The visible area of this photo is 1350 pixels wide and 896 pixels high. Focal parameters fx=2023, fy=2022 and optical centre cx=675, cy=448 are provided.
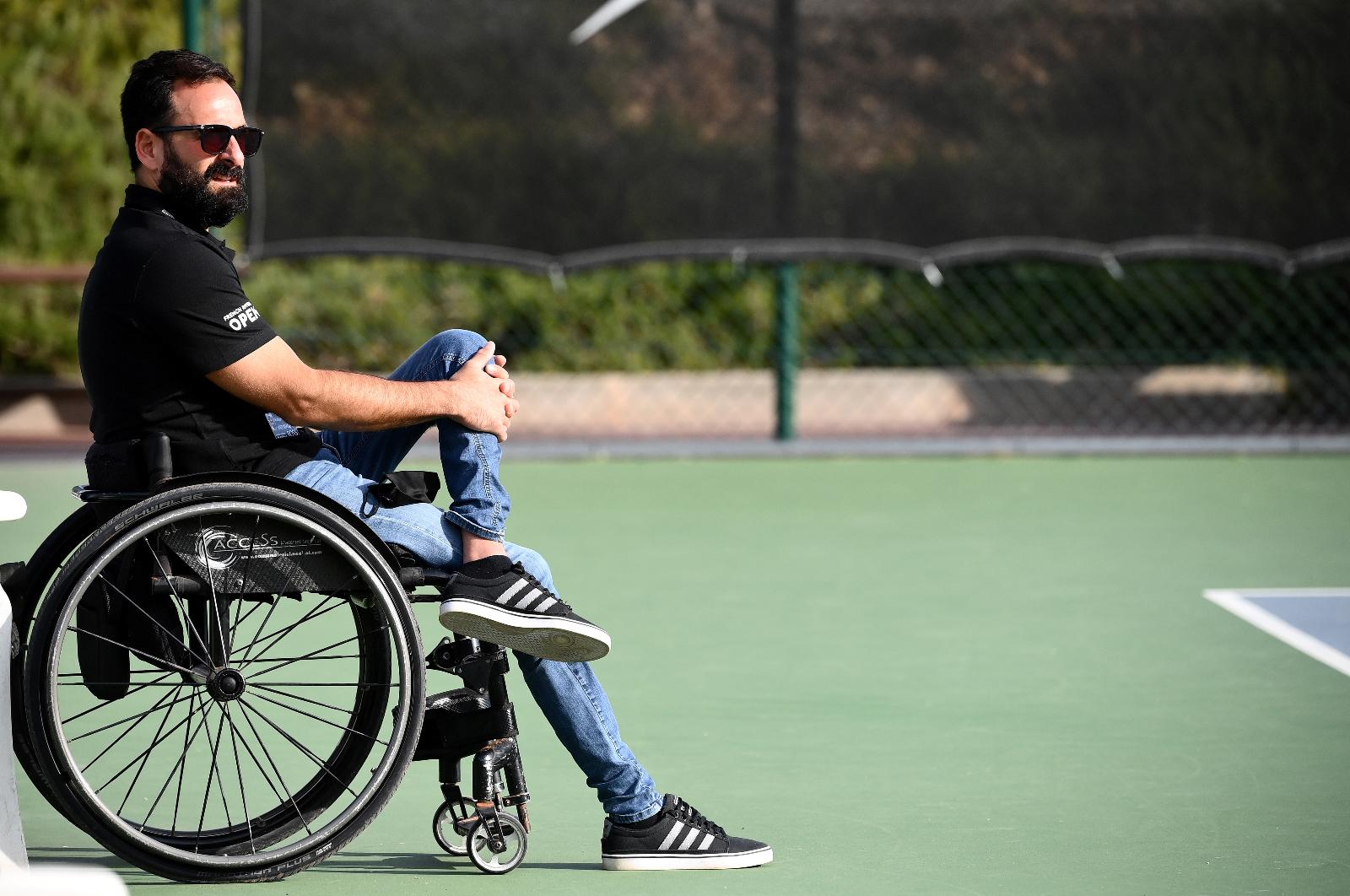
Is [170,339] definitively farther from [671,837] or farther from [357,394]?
[671,837]

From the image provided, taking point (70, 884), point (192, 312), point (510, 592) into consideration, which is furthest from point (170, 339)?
point (70, 884)

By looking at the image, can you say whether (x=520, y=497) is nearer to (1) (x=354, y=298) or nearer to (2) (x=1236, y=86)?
(1) (x=354, y=298)

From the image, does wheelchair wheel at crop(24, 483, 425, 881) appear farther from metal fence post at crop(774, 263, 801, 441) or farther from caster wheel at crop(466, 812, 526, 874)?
metal fence post at crop(774, 263, 801, 441)

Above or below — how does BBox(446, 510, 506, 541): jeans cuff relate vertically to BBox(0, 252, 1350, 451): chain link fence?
below

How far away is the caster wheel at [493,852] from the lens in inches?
141

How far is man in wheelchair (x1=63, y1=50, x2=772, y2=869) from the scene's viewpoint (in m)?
3.46

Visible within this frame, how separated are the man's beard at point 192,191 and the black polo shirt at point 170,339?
0.03 meters

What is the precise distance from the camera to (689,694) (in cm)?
509

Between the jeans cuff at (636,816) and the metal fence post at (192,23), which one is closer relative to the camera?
the jeans cuff at (636,816)

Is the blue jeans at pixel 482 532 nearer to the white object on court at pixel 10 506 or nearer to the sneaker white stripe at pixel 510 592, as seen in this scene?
the sneaker white stripe at pixel 510 592

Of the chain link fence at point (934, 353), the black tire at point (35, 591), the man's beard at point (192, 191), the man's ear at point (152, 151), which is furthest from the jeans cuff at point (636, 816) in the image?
the chain link fence at point (934, 353)

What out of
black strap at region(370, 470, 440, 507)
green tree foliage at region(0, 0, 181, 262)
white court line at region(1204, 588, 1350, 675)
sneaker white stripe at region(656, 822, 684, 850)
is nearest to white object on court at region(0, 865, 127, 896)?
black strap at region(370, 470, 440, 507)

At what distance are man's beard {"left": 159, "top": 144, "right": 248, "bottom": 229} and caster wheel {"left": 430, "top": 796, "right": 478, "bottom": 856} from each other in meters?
1.13

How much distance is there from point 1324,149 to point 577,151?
371 cm
